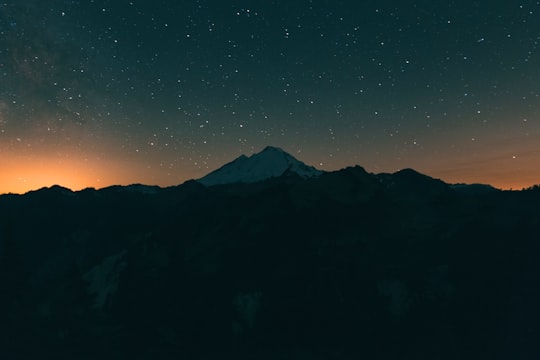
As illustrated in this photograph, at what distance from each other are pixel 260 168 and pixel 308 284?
65.2 metres

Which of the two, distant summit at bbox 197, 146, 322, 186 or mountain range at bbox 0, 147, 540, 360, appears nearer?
mountain range at bbox 0, 147, 540, 360

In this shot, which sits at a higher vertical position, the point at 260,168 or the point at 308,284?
the point at 260,168

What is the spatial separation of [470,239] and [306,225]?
17555mm

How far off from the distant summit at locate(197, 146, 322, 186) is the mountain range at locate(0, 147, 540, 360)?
34.2 m

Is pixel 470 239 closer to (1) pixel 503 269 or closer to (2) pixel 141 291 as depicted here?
(1) pixel 503 269

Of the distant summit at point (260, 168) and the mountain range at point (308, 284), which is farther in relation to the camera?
the distant summit at point (260, 168)

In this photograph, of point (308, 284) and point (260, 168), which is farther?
point (260, 168)

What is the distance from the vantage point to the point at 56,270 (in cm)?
7112

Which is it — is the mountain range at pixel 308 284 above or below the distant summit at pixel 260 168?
below

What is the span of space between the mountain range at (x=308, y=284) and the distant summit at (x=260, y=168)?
34.2 meters

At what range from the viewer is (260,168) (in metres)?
106

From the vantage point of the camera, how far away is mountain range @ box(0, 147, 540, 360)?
3444 centimetres

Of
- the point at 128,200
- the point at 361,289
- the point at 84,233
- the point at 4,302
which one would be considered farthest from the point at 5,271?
the point at 128,200

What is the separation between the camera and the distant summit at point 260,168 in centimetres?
10162
